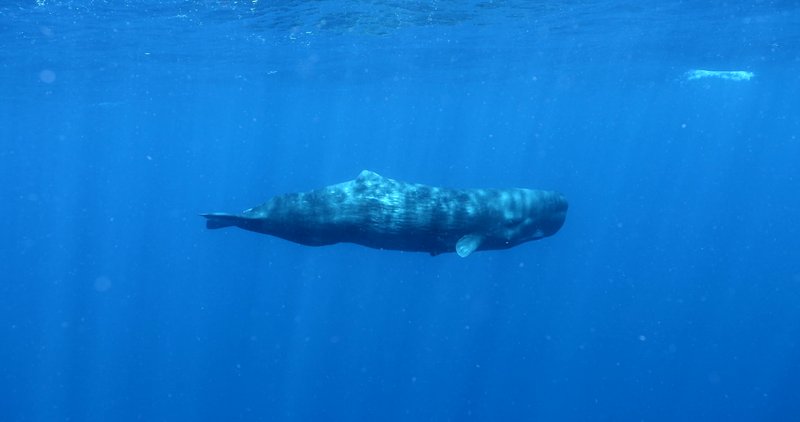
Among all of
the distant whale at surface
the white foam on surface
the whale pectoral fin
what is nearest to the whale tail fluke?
the distant whale at surface

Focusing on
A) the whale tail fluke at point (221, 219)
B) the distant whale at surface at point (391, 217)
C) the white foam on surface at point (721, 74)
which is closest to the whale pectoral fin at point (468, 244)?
the distant whale at surface at point (391, 217)

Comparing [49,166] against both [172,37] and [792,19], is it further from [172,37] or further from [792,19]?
[792,19]

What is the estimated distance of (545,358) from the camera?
30406mm

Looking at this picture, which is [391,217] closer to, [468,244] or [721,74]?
[468,244]

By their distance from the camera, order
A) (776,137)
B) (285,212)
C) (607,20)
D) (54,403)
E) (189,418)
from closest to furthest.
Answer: (285,212), (607,20), (189,418), (54,403), (776,137)

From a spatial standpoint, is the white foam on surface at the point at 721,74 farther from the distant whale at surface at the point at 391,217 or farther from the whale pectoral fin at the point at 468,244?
the whale pectoral fin at the point at 468,244

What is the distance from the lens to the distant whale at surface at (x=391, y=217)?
7812 millimetres

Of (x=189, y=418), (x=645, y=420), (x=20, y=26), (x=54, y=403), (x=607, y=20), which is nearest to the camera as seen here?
(x=20, y=26)

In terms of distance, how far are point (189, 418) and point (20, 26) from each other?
66.4ft

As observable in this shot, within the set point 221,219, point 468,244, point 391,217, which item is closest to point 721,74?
point 468,244

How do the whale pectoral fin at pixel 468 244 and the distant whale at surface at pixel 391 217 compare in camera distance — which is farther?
the distant whale at surface at pixel 391 217

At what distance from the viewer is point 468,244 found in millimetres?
7926

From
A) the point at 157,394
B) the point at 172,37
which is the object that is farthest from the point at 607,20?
the point at 157,394

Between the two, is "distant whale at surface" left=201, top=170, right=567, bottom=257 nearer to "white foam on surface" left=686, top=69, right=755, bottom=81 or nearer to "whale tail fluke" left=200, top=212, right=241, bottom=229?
"whale tail fluke" left=200, top=212, right=241, bottom=229
